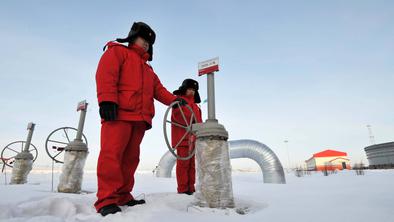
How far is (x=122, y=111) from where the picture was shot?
2.11 meters

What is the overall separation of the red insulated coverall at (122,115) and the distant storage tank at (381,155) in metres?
24.4

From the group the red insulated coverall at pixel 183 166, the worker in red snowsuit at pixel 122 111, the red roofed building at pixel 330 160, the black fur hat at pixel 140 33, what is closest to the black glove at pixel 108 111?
the worker in red snowsuit at pixel 122 111

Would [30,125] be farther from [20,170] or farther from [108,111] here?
[108,111]

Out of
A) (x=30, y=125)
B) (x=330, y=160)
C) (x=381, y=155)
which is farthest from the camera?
(x=330, y=160)

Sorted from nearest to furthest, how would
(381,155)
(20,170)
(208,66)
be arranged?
(208,66) → (20,170) → (381,155)

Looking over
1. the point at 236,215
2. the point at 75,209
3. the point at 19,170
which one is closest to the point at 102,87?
the point at 75,209

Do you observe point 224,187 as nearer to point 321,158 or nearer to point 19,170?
point 19,170

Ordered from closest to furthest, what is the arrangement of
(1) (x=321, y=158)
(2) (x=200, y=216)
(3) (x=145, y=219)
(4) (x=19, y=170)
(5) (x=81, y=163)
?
(3) (x=145, y=219) < (2) (x=200, y=216) < (5) (x=81, y=163) < (4) (x=19, y=170) < (1) (x=321, y=158)

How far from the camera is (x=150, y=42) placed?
260 centimetres

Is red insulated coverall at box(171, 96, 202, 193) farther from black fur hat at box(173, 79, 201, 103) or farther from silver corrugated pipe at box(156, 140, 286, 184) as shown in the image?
silver corrugated pipe at box(156, 140, 286, 184)

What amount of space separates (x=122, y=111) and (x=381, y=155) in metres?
27.5

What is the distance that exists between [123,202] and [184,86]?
1.83m

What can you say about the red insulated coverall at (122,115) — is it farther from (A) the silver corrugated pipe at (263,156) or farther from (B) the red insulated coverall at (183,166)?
(A) the silver corrugated pipe at (263,156)

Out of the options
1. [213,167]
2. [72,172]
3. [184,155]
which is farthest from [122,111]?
[72,172]
